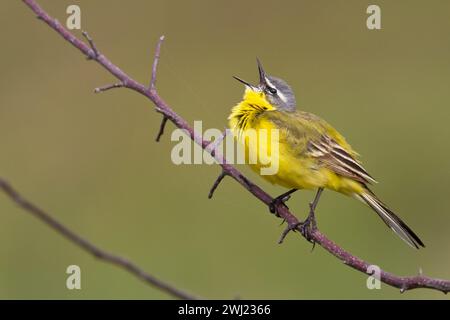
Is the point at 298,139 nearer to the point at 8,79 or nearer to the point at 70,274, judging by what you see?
the point at 70,274

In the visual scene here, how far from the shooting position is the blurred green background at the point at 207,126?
8055 millimetres

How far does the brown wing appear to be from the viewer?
5250mm

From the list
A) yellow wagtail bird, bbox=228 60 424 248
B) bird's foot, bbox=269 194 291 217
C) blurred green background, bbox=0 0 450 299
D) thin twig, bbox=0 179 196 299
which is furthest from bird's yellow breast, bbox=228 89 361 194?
thin twig, bbox=0 179 196 299

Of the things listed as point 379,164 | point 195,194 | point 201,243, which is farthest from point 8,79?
point 379,164

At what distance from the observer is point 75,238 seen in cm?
199

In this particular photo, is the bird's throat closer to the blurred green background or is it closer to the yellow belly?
the yellow belly

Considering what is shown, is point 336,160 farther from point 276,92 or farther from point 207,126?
point 207,126

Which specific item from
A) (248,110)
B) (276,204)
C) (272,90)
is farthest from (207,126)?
(276,204)

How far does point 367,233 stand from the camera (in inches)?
345

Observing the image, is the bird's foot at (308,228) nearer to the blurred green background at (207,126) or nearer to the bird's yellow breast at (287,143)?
the bird's yellow breast at (287,143)

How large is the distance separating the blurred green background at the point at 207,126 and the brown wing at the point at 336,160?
208 cm

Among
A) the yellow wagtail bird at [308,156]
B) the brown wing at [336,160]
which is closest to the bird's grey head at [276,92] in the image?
the yellow wagtail bird at [308,156]

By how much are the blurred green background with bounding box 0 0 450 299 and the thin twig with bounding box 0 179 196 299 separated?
4781 millimetres

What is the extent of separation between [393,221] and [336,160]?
55 cm
